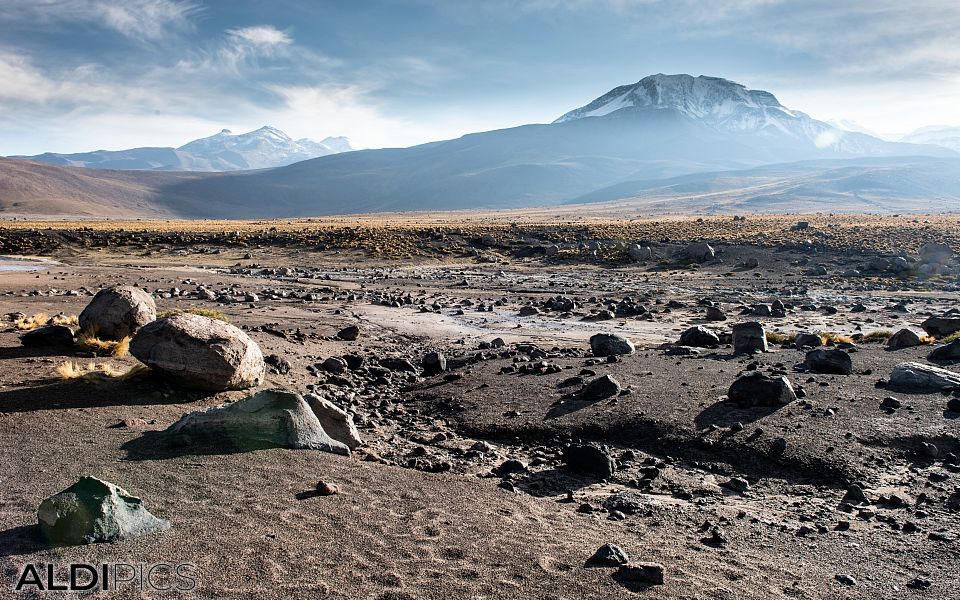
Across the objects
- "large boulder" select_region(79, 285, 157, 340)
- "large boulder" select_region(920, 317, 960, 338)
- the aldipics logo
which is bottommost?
"large boulder" select_region(920, 317, 960, 338)

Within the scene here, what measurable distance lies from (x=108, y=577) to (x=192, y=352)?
17.5 ft

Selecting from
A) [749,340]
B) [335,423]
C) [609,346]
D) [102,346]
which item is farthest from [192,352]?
[749,340]

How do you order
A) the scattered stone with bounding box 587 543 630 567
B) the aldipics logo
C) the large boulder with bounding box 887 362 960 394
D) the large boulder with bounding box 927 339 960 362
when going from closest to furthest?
the aldipics logo, the scattered stone with bounding box 587 543 630 567, the large boulder with bounding box 887 362 960 394, the large boulder with bounding box 927 339 960 362

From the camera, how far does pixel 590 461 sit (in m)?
8.18

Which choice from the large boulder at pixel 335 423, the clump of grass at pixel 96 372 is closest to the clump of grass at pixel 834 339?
the large boulder at pixel 335 423

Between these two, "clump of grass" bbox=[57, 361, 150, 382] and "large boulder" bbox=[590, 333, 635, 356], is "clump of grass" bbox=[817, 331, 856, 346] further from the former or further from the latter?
"clump of grass" bbox=[57, 361, 150, 382]

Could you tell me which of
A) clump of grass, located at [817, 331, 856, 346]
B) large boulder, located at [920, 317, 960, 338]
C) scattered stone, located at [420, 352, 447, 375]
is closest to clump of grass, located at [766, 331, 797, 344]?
clump of grass, located at [817, 331, 856, 346]

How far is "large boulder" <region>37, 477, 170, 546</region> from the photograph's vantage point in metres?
5.08

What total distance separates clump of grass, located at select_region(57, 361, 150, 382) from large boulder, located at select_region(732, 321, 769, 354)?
11.1m

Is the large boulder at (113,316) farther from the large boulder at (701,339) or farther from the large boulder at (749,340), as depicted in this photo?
the large boulder at (749,340)

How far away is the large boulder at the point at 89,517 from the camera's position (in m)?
5.08

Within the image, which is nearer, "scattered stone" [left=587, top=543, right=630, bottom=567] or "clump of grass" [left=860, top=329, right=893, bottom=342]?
"scattered stone" [left=587, top=543, right=630, bottom=567]

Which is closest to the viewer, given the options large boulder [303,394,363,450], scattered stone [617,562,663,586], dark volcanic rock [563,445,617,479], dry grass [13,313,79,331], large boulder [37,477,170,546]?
large boulder [37,477,170,546]

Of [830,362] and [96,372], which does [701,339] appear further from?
[96,372]
